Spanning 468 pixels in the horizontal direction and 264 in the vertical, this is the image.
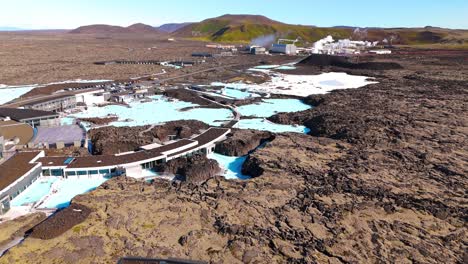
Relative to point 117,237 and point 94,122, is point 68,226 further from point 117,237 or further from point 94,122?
point 94,122

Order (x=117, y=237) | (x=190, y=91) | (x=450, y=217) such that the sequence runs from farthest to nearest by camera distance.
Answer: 1. (x=190, y=91)
2. (x=450, y=217)
3. (x=117, y=237)

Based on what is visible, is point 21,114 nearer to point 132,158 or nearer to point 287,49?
point 132,158

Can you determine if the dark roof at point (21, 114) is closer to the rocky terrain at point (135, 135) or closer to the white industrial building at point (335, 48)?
Result: the rocky terrain at point (135, 135)

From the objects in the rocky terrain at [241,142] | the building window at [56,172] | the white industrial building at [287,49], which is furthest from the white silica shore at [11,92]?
the white industrial building at [287,49]

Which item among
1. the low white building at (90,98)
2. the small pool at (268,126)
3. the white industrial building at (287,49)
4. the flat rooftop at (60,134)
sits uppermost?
the white industrial building at (287,49)

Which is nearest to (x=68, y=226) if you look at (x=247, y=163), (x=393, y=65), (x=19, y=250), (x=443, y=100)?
(x=19, y=250)

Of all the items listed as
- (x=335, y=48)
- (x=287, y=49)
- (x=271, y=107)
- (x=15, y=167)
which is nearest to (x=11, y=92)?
(x=15, y=167)
